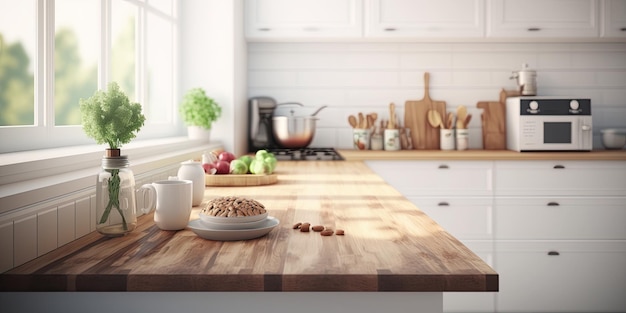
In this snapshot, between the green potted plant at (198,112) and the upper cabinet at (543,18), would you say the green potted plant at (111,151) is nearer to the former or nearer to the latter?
Answer: the green potted plant at (198,112)

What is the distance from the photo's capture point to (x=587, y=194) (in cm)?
337

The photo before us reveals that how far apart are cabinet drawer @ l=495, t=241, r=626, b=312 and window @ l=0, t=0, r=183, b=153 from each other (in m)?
2.26

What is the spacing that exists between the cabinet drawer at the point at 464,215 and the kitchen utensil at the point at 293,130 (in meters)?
0.83

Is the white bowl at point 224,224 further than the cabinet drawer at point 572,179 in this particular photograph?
No

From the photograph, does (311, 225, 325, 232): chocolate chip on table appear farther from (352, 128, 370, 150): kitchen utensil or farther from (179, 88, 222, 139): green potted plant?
(352, 128, 370, 150): kitchen utensil

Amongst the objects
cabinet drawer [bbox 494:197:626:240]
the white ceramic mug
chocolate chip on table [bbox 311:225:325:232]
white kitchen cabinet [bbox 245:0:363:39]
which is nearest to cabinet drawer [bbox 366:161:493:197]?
cabinet drawer [bbox 494:197:626:240]

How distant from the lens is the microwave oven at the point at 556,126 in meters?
3.52

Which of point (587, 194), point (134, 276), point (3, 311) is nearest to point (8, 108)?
point (3, 311)

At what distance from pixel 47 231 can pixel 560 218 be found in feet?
10.1

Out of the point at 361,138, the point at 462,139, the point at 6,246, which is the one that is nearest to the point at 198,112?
the point at 361,138

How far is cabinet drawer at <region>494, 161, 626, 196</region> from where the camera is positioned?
3.37m

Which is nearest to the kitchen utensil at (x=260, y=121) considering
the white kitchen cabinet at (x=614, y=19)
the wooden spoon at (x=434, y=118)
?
the wooden spoon at (x=434, y=118)

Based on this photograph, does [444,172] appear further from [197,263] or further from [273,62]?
[197,263]

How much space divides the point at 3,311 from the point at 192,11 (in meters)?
2.64
